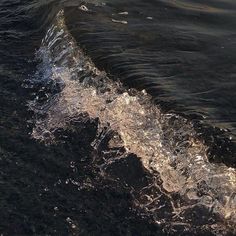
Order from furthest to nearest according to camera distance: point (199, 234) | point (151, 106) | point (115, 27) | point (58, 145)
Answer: point (115, 27), point (151, 106), point (58, 145), point (199, 234)

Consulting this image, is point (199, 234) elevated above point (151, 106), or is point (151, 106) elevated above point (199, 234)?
point (151, 106)

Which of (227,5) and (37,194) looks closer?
(37,194)

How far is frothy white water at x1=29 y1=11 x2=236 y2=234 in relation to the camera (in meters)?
6.06

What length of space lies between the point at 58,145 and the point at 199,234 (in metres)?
2.31

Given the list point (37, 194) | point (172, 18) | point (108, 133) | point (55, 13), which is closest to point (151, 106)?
point (108, 133)

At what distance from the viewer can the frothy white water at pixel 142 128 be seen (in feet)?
19.9

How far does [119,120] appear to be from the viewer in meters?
7.30

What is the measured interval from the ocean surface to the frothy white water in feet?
0.05

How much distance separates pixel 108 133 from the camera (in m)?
7.18

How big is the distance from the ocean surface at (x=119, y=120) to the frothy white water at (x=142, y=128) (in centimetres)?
2

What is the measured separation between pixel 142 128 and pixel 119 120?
377 mm

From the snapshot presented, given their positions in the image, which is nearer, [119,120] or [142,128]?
[142,128]

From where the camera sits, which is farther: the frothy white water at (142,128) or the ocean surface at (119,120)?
the frothy white water at (142,128)

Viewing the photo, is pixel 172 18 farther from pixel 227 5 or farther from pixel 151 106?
pixel 151 106
